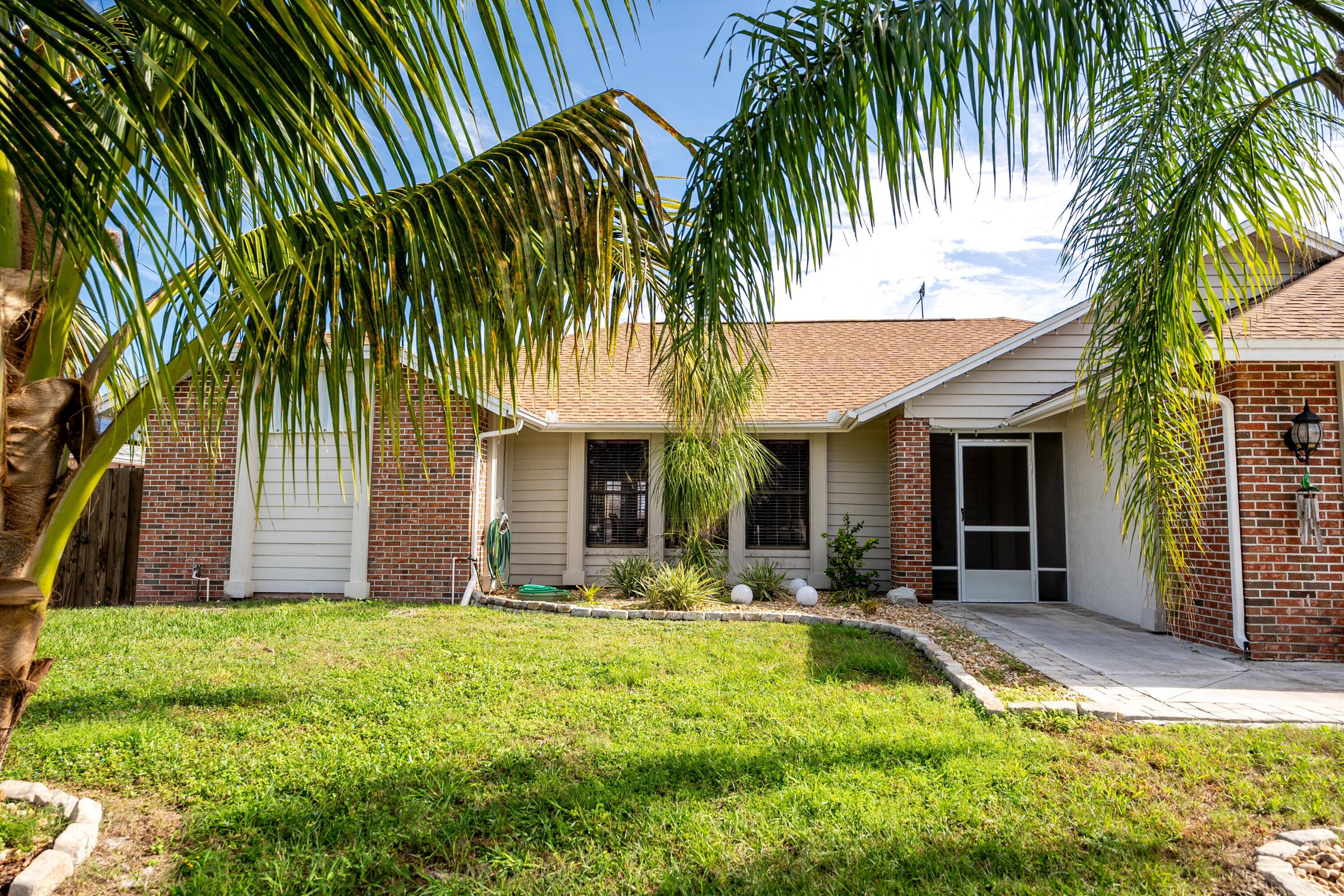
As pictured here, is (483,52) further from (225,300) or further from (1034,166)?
(1034,166)

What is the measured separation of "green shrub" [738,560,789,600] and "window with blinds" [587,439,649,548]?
1.93 metres

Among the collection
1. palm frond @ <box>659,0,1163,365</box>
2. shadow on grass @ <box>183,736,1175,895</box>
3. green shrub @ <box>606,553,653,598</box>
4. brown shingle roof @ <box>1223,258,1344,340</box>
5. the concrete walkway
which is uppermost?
brown shingle roof @ <box>1223,258,1344,340</box>

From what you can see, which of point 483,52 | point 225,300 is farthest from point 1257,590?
point 225,300

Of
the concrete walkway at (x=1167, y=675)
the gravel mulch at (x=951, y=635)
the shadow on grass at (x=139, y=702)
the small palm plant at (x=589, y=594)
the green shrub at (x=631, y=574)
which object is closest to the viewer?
the shadow on grass at (x=139, y=702)

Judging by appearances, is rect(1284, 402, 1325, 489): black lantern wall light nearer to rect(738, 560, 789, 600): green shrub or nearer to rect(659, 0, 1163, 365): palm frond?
rect(659, 0, 1163, 365): palm frond

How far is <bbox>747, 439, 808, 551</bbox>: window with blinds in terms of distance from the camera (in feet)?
38.9

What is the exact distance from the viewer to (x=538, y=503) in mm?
12219

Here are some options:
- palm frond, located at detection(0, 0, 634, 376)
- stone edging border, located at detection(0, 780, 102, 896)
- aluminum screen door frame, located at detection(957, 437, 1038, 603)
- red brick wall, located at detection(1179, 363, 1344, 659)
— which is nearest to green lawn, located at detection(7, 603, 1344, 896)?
stone edging border, located at detection(0, 780, 102, 896)

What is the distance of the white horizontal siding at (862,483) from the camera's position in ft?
38.6

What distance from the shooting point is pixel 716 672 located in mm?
6090

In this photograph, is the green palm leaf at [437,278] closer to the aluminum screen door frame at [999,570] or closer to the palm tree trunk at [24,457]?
the palm tree trunk at [24,457]

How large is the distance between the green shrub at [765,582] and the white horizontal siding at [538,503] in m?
2.97

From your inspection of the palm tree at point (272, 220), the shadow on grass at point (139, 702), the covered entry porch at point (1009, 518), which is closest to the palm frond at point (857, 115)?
the palm tree at point (272, 220)

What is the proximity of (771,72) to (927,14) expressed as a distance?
1.88ft
